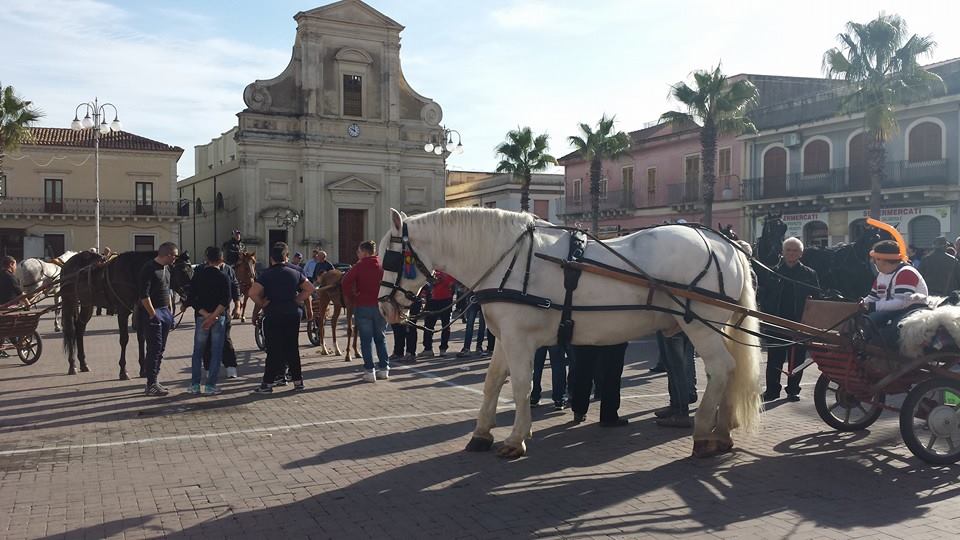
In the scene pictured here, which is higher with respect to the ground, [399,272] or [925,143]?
[925,143]

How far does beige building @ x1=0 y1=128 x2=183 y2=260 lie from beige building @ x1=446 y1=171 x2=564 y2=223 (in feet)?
68.2

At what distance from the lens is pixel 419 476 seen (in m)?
6.32

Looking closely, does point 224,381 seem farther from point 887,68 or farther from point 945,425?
point 887,68

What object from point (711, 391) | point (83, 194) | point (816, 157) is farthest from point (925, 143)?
point (83, 194)

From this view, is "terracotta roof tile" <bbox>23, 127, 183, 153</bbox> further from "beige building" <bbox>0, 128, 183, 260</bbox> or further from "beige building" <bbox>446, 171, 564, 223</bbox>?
"beige building" <bbox>446, 171, 564, 223</bbox>

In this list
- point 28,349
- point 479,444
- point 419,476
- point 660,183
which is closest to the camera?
point 419,476

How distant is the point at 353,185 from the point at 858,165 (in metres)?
25.2

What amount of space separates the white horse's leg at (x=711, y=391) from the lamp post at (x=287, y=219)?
36.6 metres

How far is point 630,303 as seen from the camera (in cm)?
687

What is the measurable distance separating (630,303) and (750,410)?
149 cm

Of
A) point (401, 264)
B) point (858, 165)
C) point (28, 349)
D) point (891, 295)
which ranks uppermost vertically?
point (858, 165)

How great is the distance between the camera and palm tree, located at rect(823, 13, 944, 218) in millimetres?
26406

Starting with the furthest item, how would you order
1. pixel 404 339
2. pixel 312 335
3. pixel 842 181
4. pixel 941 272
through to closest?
pixel 842 181, pixel 312 335, pixel 404 339, pixel 941 272

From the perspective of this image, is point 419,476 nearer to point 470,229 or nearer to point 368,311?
point 470,229
